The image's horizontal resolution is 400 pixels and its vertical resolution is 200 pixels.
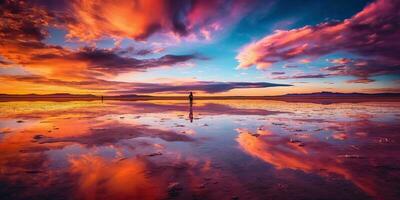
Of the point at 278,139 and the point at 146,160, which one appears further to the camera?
the point at 278,139

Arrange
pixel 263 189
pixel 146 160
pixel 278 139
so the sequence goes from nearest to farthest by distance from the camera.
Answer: pixel 263 189, pixel 146 160, pixel 278 139

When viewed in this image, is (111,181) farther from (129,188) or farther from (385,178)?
(385,178)

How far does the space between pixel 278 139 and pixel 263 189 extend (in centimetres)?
533

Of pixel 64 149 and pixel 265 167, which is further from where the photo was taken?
pixel 64 149

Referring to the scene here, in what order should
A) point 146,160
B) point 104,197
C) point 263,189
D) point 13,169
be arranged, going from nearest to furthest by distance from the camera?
point 104,197 < point 263,189 < point 13,169 < point 146,160

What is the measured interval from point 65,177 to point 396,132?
12.0 m

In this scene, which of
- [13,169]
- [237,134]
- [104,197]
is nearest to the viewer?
[104,197]

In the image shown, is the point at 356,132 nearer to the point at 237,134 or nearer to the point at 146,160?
the point at 237,134

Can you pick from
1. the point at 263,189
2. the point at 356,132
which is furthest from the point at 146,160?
the point at 356,132

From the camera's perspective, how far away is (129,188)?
199 inches

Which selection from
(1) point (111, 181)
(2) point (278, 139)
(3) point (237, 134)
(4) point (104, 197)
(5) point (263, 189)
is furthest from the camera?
(3) point (237, 134)

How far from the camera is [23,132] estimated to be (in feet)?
37.3

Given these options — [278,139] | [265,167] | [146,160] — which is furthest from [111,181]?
[278,139]

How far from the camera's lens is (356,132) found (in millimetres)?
11633
